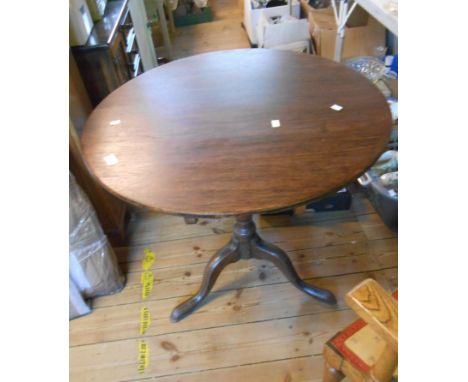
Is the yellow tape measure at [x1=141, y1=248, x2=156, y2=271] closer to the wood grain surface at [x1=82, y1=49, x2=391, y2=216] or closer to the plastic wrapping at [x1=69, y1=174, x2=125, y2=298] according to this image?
the plastic wrapping at [x1=69, y1=174, x2=125, y2=298]

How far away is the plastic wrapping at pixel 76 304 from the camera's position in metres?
1.32

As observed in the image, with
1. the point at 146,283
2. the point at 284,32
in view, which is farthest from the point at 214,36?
the point at 146,283

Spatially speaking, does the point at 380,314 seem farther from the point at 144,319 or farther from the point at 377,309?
the point at 144,319

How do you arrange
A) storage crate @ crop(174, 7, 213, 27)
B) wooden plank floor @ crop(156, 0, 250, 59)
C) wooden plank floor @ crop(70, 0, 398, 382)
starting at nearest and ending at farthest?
wooden plank floor @ crop(70, 0, 398, 382)
wooden plank floor @ crop(156, 0, 250, 59)
storage crate @ crop(174, 7, 213, 27)

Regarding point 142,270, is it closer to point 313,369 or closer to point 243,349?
point 243,349

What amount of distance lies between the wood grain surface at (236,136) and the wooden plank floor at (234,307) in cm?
76

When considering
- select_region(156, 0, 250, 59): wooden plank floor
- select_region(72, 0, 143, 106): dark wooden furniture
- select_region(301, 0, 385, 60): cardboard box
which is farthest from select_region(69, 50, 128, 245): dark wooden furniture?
select_region(156, 0, 250, 59): wooden plank floor

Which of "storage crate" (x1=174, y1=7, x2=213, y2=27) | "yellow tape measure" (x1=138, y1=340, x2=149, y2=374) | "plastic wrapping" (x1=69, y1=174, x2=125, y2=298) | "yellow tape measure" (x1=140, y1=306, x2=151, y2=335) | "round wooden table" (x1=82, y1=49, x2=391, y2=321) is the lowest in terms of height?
"yellow tape measure" (x1=138, y1=340, x2=149, y2=374)

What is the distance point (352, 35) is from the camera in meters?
2.09

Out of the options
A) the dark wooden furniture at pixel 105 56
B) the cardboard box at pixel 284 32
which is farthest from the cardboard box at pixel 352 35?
the dark wooden furniture at pixel 105 56

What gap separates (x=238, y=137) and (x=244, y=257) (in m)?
0.57

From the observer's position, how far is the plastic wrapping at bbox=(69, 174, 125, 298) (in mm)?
1235
